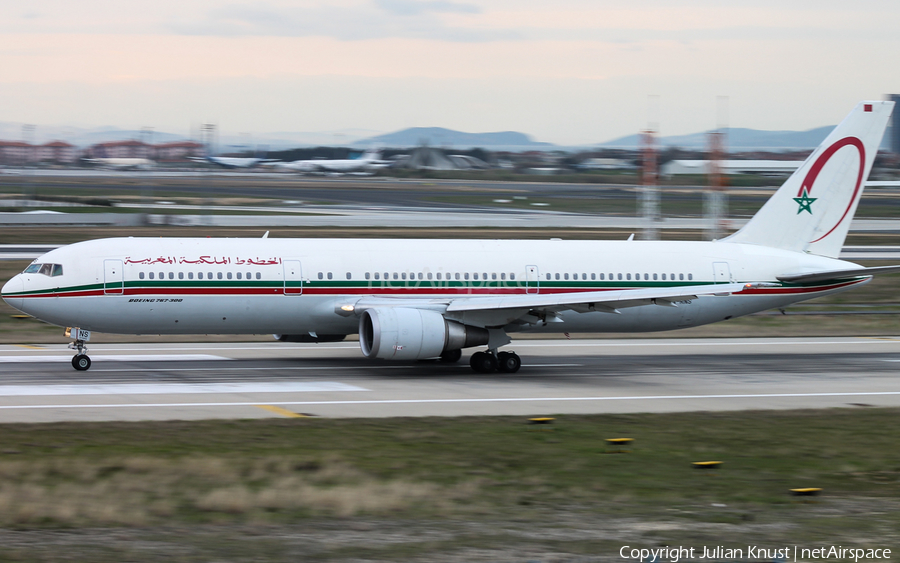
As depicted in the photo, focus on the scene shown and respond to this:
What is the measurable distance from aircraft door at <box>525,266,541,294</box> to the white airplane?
36 millimetres

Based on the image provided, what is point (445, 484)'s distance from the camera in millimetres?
15555

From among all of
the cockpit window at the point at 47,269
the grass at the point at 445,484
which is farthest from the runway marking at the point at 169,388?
the grass at the point at 445,484

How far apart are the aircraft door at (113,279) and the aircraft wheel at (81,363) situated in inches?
77.4

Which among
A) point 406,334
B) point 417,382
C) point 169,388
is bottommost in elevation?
point 417,382

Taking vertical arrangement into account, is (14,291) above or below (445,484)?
above

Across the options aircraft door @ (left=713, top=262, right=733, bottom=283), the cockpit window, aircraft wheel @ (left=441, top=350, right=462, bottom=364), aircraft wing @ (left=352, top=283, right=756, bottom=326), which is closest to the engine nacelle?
aircraft wing @ (left=352, top=283, right=756, bottom=326)

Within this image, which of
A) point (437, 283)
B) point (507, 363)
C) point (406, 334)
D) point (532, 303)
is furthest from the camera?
point (437, 283)

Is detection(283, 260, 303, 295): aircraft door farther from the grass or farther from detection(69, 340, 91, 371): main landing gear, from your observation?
the grass

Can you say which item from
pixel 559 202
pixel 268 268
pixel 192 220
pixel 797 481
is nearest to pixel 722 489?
pixel 797 481

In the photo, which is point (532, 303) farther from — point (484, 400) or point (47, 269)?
point (47, 269)

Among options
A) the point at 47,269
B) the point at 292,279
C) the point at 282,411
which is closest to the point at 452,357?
the point at 292,279

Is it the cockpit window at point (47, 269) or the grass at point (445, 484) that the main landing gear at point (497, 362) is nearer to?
the grass at point (445, 484)

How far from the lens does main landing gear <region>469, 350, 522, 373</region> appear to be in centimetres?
2920

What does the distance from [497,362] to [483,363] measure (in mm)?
421
